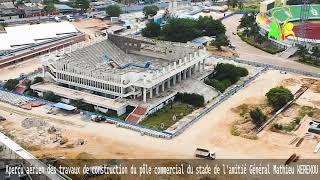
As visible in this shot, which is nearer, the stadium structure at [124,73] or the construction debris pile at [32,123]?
the construction debris pile at [32,123]

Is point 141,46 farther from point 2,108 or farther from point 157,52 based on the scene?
point 2,108

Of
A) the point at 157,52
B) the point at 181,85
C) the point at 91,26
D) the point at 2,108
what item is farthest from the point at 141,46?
the point at 91,26

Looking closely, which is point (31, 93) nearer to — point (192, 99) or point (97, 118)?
point (97, 118)

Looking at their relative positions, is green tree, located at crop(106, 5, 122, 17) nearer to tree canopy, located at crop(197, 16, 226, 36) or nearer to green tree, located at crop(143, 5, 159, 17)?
green tree, located at crop(143, 5, 159, 17)

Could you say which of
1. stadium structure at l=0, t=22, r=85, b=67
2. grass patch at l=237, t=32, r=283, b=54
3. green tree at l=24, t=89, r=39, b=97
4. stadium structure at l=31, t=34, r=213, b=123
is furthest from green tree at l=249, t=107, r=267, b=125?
stadium structure at l=0, t=22, r=85, b=67

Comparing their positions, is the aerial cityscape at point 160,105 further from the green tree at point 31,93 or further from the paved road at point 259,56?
the paved road at point 259,56

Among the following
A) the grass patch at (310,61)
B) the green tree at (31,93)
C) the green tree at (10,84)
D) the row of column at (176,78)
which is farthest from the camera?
the grass patch at (310,61)

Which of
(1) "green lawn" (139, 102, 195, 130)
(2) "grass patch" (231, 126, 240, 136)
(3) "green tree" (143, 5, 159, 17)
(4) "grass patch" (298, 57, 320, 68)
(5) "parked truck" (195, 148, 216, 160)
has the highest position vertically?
(3) "green tree" (143, 5, 159, 17)

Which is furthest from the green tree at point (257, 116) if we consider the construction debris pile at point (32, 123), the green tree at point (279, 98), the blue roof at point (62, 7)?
the blue roof at point (62, 7)
